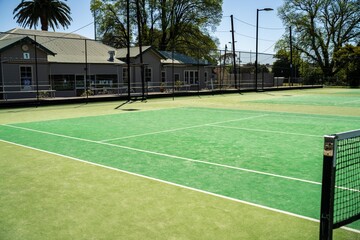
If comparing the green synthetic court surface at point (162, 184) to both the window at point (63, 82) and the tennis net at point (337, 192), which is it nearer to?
the tennis net at point (337, 192)

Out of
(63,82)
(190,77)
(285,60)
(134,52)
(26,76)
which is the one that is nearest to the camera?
(26,76)

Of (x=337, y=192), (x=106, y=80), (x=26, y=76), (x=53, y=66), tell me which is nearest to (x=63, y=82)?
(x=53, y=66)

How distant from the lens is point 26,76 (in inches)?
1077

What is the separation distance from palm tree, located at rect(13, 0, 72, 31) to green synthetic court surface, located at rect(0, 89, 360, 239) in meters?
38.2

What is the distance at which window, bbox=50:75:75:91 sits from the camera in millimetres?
29469

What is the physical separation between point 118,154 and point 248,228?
453cm

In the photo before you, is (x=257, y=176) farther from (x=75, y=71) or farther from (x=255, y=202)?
(x=75, y=71)

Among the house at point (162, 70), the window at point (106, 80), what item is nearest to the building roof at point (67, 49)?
the window at point (106, 80)

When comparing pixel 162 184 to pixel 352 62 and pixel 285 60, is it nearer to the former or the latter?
pixel 352 62

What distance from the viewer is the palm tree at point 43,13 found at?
1791 inches

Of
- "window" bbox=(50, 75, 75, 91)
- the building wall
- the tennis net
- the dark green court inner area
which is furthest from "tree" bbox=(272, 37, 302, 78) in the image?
the tennis net

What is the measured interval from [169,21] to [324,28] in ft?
87.9

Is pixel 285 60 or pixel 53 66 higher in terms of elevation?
pixel 285 60

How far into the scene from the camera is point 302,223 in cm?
423
